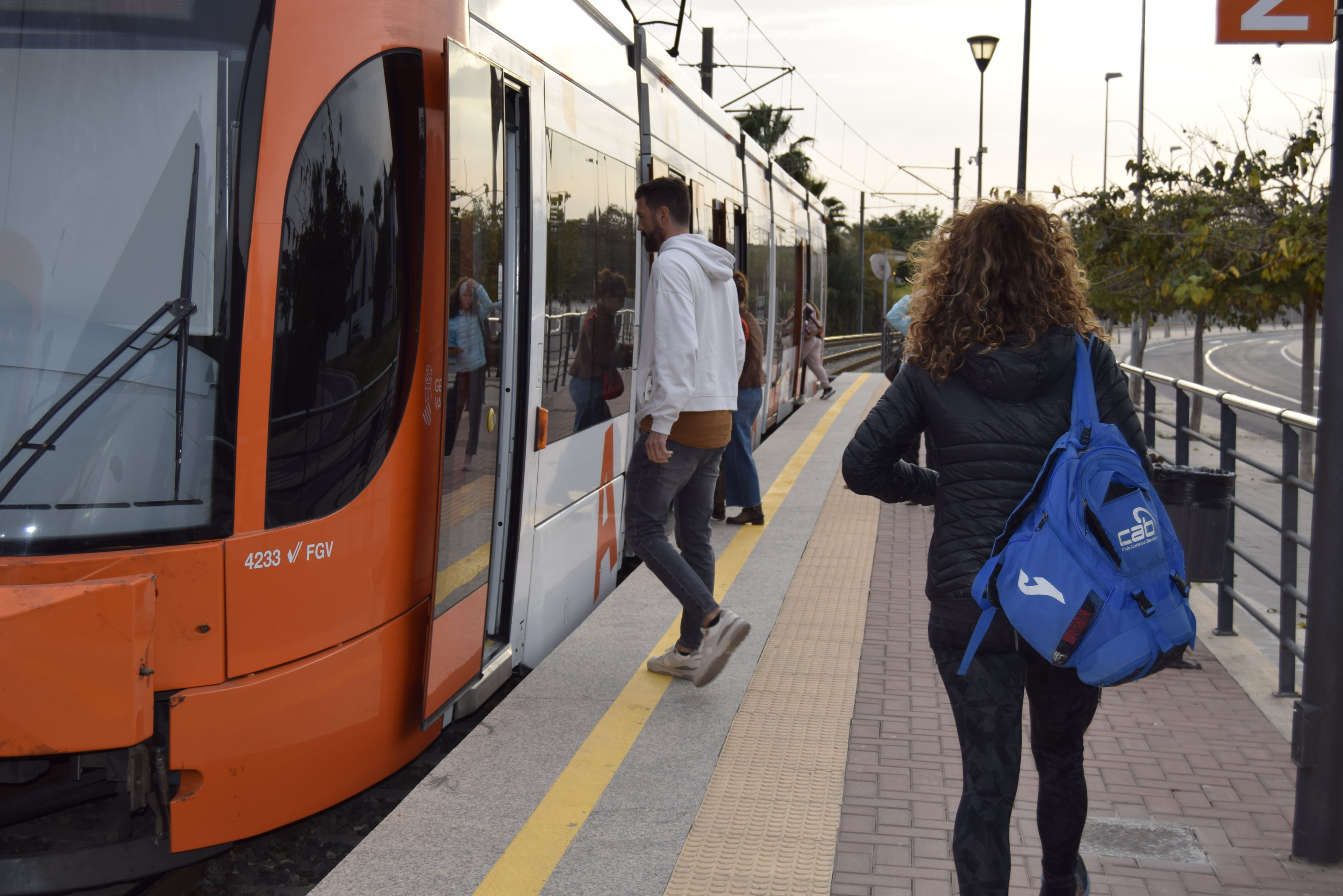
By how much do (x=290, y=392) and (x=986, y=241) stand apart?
1888 millimetres

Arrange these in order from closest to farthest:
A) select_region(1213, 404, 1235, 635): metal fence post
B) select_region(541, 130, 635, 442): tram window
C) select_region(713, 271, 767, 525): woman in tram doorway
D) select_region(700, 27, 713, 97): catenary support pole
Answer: select_region(541, 130, 635, 442): tram window < select_region(1213, 404, 1235, 635): metal fence post < select_region(713, 271, 767, 525): woman in tram doorway < select_region(700, 27, 713, 97): catenary support pole

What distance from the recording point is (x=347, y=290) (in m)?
3.64

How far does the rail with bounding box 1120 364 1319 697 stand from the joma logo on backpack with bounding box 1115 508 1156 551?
73.8 inches

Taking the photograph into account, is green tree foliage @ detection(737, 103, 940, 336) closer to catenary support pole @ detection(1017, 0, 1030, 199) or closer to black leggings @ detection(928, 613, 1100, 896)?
catenary support pole @ detection(1017, 0, 1030, 199)

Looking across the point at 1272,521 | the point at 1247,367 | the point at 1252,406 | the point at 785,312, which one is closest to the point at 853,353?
the point at 1247,367

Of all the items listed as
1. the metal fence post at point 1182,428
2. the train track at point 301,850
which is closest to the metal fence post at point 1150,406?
the metal fence post at point 1182,428

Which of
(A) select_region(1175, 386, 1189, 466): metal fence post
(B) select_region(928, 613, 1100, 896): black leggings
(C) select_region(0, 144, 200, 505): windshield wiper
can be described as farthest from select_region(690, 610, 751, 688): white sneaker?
(A) select_region(1175, 386, 1189, 466): metal fence post

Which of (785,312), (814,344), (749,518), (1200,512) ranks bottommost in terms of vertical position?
(749,518)

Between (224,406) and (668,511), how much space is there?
190cm

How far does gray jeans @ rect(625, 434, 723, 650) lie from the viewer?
15.5 feet

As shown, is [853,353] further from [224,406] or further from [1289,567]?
[224,406]

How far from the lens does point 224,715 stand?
11.0ft

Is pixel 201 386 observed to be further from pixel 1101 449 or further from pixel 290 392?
pixel 1101 449

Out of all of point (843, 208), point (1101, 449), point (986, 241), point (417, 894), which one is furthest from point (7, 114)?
point (843, 208)
